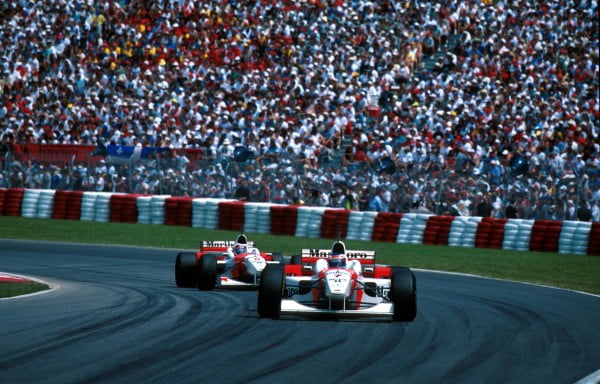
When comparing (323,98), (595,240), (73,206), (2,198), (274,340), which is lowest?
(274,340)

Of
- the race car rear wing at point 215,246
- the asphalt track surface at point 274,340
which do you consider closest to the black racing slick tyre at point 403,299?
the asphalt track surface at point 274,340

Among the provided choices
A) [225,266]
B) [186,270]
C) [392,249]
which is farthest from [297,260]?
[392,249]

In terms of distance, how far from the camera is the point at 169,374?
29.4 feet

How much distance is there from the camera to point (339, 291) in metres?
12.8

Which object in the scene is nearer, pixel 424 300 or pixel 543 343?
pixel 543 343

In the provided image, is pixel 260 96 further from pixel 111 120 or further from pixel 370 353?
pixel 370 353

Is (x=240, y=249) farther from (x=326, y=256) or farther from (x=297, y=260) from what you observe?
(x=326, y=256)

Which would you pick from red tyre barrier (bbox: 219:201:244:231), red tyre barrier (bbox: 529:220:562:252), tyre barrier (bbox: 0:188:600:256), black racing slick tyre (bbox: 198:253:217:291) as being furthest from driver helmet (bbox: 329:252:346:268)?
red tyre barrier (bbox: 219:201:244:231)

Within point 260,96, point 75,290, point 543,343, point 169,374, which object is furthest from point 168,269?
point 260,96

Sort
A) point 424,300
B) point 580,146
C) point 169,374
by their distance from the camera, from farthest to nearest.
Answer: point 580,146, point 424,300, point 169,374

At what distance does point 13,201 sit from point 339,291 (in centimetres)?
2347

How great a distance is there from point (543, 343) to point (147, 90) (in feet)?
97.3

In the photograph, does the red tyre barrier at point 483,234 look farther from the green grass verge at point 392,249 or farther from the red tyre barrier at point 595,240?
the red tyre barrier at point 595,240

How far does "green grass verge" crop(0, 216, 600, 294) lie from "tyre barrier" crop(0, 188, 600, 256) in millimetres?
382
